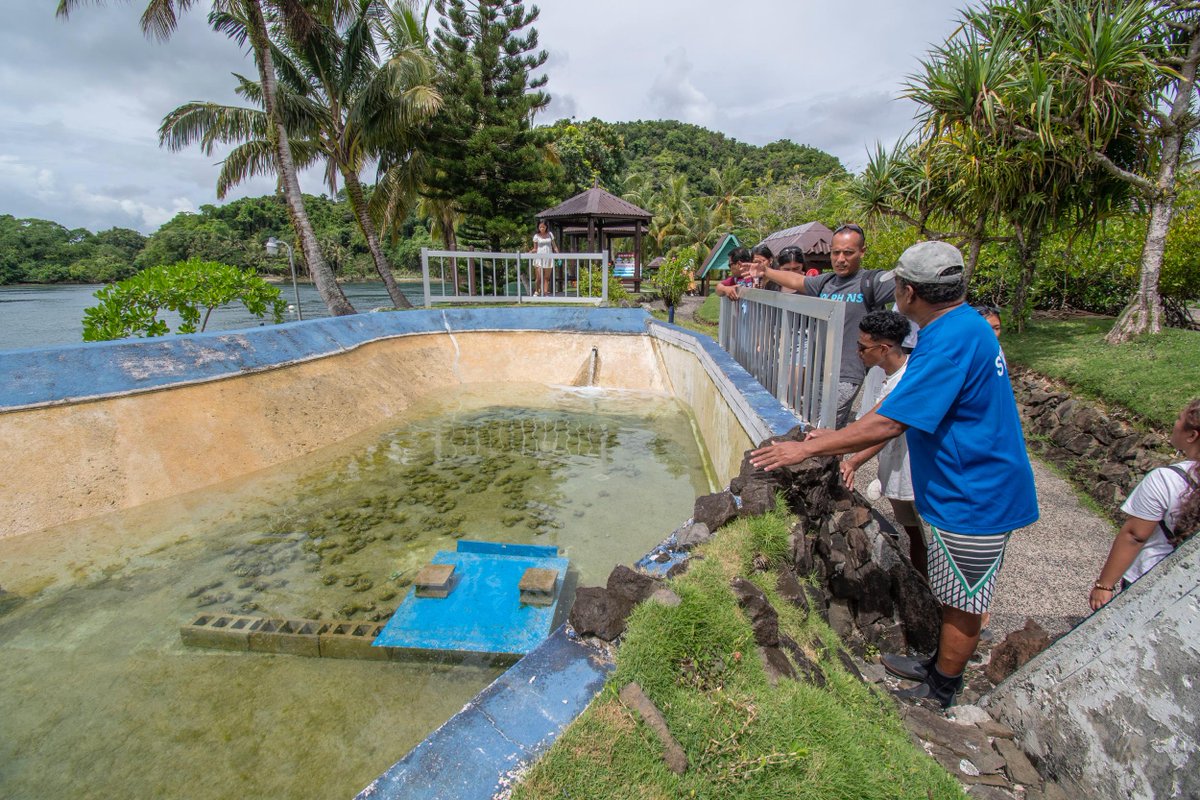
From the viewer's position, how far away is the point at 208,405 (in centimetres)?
555

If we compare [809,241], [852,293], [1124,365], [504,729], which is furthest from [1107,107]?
[504,729]

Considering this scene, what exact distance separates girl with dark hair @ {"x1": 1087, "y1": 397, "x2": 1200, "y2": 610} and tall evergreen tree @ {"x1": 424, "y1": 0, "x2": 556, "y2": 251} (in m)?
18.9

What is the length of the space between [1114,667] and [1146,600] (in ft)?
0.78

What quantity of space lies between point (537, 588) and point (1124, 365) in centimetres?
714

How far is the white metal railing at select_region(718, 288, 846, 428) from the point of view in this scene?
311 centimetres

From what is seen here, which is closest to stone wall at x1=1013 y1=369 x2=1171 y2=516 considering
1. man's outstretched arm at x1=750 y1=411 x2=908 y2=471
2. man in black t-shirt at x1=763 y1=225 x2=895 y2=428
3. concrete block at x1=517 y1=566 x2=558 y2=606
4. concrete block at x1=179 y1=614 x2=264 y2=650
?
man in black t-shirt at x1=763 y1=225 x2=895 y2=428

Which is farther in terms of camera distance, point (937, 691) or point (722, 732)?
point (937, 691)

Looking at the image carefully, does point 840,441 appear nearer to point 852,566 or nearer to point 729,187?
point 852,566

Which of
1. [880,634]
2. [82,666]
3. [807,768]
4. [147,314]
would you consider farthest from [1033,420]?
[147,314]

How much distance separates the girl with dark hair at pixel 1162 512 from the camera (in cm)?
205

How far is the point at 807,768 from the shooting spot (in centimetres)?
144

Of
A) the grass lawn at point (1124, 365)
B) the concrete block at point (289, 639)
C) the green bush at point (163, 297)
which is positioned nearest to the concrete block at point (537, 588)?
the concrete block at point (289, 639)

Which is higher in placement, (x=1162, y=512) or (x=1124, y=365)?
(x=1124, y=365)

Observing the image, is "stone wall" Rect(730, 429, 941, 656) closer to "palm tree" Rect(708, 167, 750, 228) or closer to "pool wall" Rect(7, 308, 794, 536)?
"pool wall" Rect(7, 308, 794, 536)
